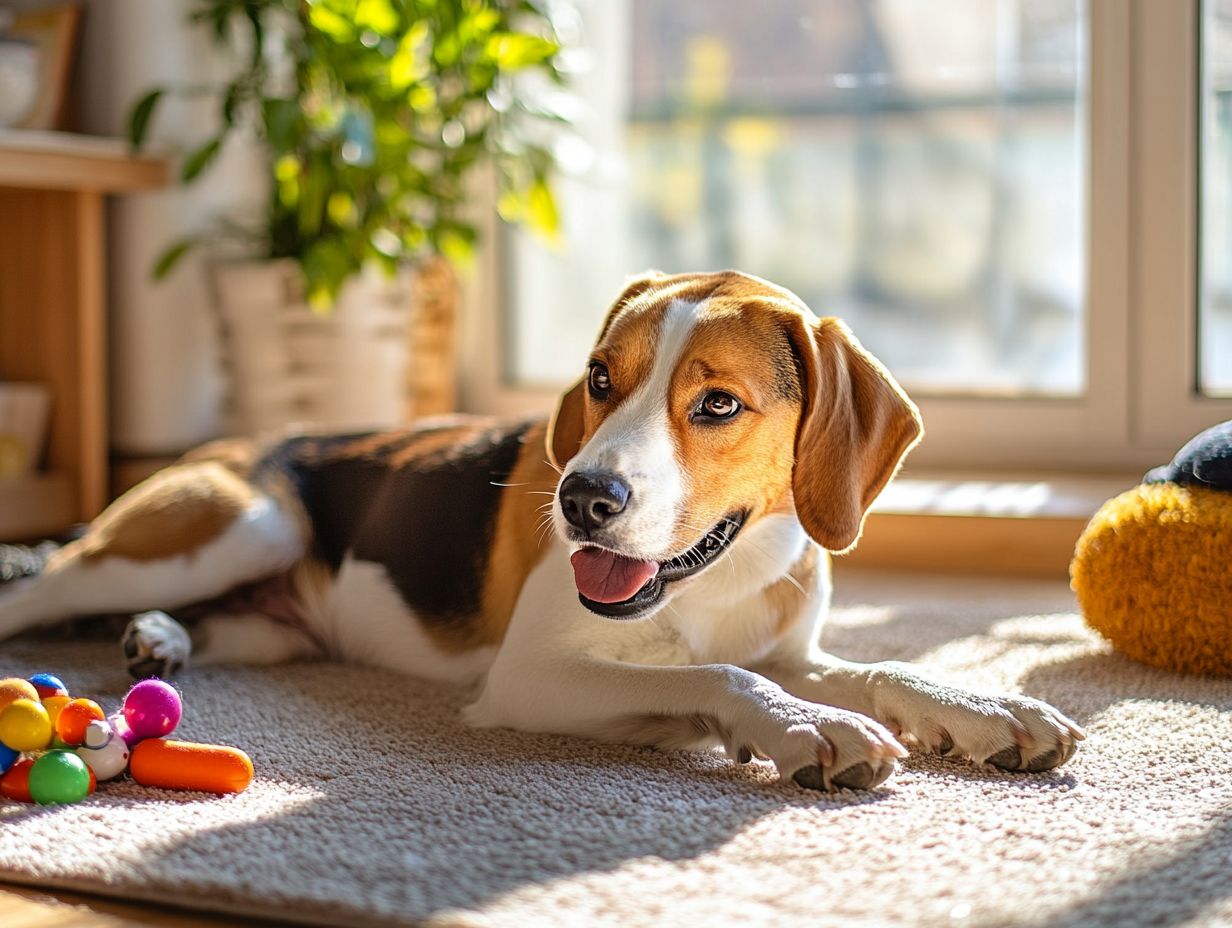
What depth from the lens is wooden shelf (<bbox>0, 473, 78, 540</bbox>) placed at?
3.96m

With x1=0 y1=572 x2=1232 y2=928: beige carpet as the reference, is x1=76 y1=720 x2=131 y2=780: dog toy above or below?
above

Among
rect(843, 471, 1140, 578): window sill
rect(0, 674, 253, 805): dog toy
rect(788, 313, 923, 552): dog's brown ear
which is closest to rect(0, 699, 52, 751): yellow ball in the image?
rect(0, 674, 253, 805): dog toy

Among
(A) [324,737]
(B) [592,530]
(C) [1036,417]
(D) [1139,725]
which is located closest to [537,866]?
(B) [592,530]

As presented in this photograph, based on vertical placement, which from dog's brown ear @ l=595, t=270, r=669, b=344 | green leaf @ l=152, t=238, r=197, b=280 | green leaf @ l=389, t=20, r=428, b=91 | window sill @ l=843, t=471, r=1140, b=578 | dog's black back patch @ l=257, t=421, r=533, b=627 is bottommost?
window sill @ l=843, t=471, r=1140, b=578

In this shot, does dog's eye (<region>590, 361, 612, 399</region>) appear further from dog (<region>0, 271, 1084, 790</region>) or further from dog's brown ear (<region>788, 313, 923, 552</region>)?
dog's brown ear (<region>788, 313, 923, 552</region>)

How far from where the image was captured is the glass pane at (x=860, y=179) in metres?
4.49

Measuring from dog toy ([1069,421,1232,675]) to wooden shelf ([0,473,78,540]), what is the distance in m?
2.88

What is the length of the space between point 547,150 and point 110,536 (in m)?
2.22

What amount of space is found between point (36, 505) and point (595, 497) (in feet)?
9.06

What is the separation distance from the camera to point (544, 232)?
4.52 metres

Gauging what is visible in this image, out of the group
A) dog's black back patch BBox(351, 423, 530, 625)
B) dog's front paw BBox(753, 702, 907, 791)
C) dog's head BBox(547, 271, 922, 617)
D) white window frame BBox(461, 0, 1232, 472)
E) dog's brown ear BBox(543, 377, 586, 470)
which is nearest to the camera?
dog's front paw BBox(753, 702, 907, 791)

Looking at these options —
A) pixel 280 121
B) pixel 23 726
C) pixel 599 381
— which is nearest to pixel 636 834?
pixel 599 381

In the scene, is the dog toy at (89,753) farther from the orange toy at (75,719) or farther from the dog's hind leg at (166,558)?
the dog's hind leg at (166,558)

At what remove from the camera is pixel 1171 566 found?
238 centimetres
